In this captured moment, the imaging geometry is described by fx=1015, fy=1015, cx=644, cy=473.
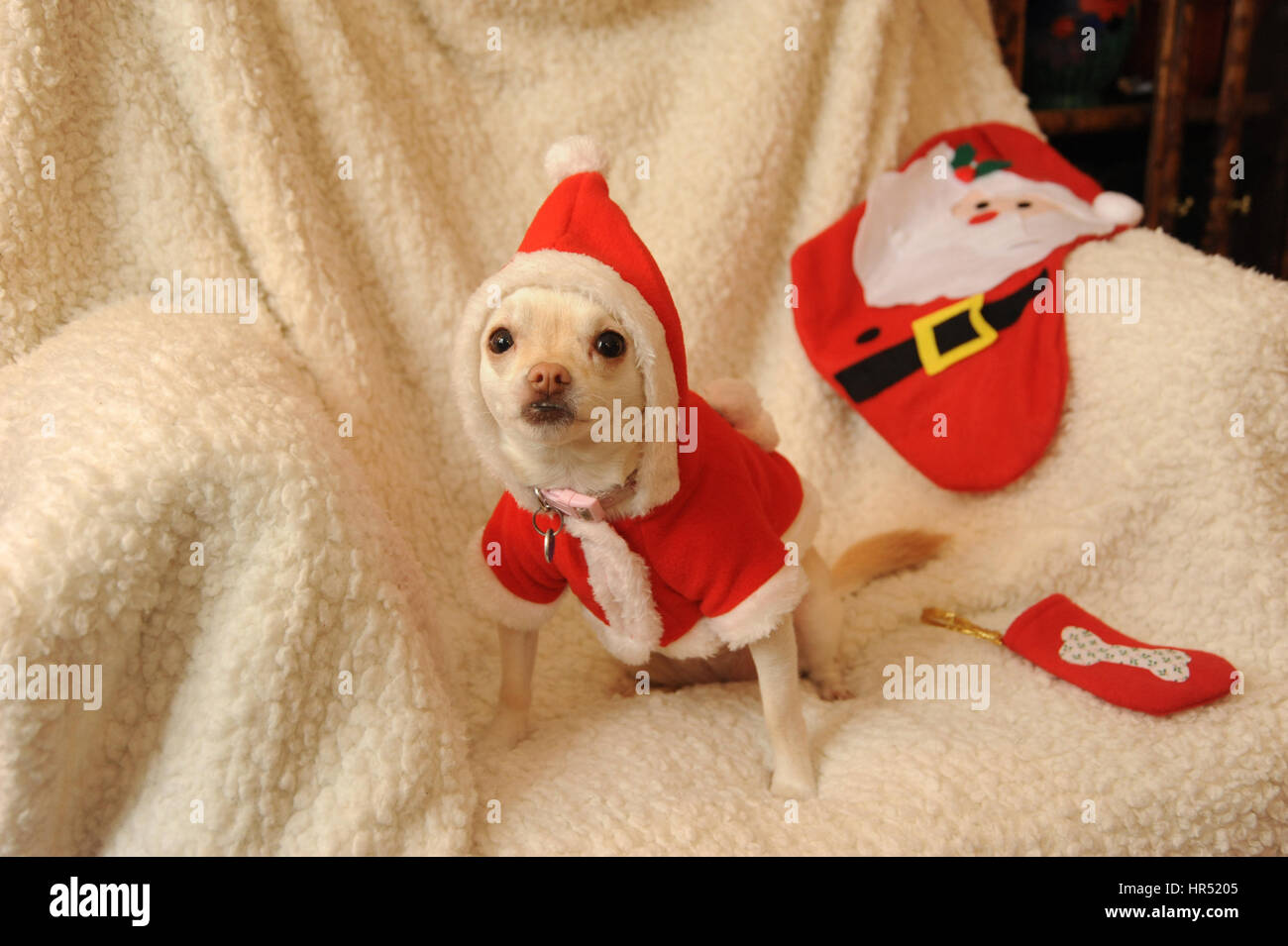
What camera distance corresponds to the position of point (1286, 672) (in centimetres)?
115

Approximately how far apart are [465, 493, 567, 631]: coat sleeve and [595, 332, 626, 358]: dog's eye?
0.24m

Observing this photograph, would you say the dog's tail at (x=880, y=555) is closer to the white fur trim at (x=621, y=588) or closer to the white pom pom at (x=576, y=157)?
the white fur trim at (x=621, y=588)

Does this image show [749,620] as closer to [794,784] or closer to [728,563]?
[728,563]

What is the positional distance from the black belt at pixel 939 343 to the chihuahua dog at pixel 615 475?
34 centimetres

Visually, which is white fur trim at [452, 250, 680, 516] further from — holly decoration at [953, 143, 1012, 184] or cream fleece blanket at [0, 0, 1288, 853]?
holly decoration at [953, 143, 1012, 184]

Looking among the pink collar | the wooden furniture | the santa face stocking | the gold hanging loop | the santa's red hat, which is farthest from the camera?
the wooden furniture

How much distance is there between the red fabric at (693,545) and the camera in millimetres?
937

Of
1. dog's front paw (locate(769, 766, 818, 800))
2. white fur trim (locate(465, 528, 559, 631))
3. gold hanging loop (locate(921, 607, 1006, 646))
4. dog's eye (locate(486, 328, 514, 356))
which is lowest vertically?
dog's front paw (locate(769, 766, 818, 800))

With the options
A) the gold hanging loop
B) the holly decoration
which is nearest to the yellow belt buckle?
the holly decoration

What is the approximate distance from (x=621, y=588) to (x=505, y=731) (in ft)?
0.78

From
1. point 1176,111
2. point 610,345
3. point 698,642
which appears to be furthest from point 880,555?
point 1176,111

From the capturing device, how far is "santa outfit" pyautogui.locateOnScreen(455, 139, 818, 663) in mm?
847

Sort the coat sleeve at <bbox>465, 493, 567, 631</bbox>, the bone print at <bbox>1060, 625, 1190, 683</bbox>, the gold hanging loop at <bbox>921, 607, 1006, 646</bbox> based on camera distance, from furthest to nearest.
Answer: the gold hanging loop at <bbox>921, 607, 1006, 646</bbox>
the bone print at <bbox>1060, 625, 1190, 683</bbox>
the coat sleeve at <bbox>465, 493, 567, 631</bbox>

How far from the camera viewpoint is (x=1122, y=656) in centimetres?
115
